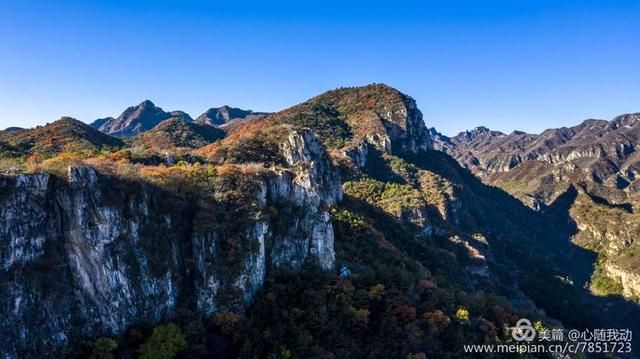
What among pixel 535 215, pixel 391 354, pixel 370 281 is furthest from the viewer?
pixel 535 215

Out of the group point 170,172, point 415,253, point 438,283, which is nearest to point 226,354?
point 170,172

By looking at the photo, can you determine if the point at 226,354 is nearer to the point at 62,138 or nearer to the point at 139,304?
the point at 139,304

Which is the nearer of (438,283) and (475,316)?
(475,316)

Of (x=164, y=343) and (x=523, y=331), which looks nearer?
(x=164, y=343)

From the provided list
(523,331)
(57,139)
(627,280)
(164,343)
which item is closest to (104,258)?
(164,343)

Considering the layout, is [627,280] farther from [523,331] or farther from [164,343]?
[164,343]
